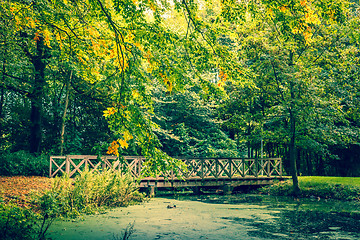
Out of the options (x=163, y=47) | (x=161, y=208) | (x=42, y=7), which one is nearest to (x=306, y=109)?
(x=161, y=208)

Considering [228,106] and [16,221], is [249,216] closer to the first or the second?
[16,221]

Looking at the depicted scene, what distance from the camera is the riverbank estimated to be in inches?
526

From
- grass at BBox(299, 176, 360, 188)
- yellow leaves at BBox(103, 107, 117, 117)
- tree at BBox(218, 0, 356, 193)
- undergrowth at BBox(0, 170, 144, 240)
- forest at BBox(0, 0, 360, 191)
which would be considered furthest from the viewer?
grass at BBox(299, 176, 360, 188)

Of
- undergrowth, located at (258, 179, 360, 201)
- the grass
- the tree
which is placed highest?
the tree

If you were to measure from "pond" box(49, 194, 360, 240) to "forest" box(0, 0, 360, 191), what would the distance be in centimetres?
201

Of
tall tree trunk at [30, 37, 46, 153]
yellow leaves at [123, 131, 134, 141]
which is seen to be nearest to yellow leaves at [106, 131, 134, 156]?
yellow leaves at [123, 131, 134, 141]

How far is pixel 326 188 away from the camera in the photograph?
46.5 feet

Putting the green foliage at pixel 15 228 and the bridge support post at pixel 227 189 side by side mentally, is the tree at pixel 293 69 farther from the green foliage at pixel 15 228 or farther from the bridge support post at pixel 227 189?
the green foliage at pixel 15 228

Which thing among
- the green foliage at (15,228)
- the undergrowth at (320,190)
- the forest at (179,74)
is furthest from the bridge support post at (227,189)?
the green foliage at (15,228)

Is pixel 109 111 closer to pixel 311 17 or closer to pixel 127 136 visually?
pixel 127 136

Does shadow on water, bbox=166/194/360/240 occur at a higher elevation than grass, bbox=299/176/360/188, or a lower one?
lower

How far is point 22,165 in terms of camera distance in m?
13.0

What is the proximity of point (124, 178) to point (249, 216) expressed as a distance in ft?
14.3

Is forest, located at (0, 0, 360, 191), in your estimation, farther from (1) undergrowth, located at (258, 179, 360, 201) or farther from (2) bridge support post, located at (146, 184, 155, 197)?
(2) bridge support post, located at (146, 184, 155, 197)
